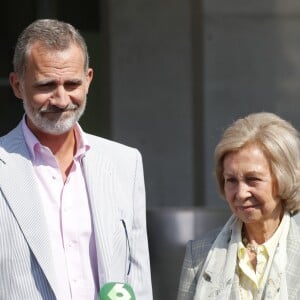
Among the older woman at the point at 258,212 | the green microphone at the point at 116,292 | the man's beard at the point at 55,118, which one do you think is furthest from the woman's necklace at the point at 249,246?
the man's beard at the point at 55,118

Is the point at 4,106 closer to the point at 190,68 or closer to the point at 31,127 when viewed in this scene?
the point at 190,68

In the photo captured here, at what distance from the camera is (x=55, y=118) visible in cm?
356

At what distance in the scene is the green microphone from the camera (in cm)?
330

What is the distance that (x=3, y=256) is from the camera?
3.53m

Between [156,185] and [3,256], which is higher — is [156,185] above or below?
below

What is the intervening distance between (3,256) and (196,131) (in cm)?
507

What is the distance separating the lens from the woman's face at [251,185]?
12.2 feet

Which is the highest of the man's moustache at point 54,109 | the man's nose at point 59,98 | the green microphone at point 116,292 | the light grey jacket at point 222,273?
the man's nose at point 59,98

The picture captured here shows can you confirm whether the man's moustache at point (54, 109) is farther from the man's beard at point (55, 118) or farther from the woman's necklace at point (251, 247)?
the woman's necklace at point (251, 247)

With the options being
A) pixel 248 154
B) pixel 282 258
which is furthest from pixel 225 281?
pixel 248 154

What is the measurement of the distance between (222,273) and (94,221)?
49 centimetres

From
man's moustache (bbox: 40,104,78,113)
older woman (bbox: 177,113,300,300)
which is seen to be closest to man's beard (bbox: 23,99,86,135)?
man's moustache (bbox: 40,104,78,113)

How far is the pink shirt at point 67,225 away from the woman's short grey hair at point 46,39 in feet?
0.75

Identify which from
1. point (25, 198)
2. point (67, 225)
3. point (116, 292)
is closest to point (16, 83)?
point (25, 198)
